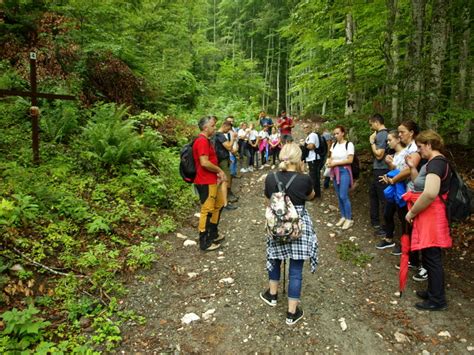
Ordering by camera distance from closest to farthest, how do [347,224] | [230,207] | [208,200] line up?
[208,200], [347,224], [230,207]

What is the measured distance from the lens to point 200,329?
11.8ft

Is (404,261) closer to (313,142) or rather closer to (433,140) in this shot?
Result: (433,140)

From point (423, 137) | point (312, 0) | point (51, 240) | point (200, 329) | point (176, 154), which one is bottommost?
point (200, 329)

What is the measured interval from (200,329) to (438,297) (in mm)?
3076

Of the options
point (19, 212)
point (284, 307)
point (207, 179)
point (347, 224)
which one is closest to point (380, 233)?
point (347, 224)

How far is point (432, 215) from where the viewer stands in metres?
3.77

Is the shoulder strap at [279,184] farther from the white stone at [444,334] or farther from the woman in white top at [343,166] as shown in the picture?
the woman in white top at [343,166]

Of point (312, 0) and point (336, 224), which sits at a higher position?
point (312, 0)

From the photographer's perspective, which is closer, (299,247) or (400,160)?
(299,247)

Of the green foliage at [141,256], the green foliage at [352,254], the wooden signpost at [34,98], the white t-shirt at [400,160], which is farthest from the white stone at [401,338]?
the wooden signpost at [34,98]

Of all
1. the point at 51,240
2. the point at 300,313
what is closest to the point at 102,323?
the point at 51,240

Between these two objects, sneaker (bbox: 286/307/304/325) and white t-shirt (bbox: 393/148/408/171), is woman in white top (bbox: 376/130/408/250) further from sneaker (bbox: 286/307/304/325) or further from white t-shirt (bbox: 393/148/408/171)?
sneaker (bbox: 286/307/304/325)

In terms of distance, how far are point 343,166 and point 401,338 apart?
3585 mm

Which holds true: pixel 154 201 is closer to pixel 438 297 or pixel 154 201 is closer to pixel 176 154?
pixel 176 154
